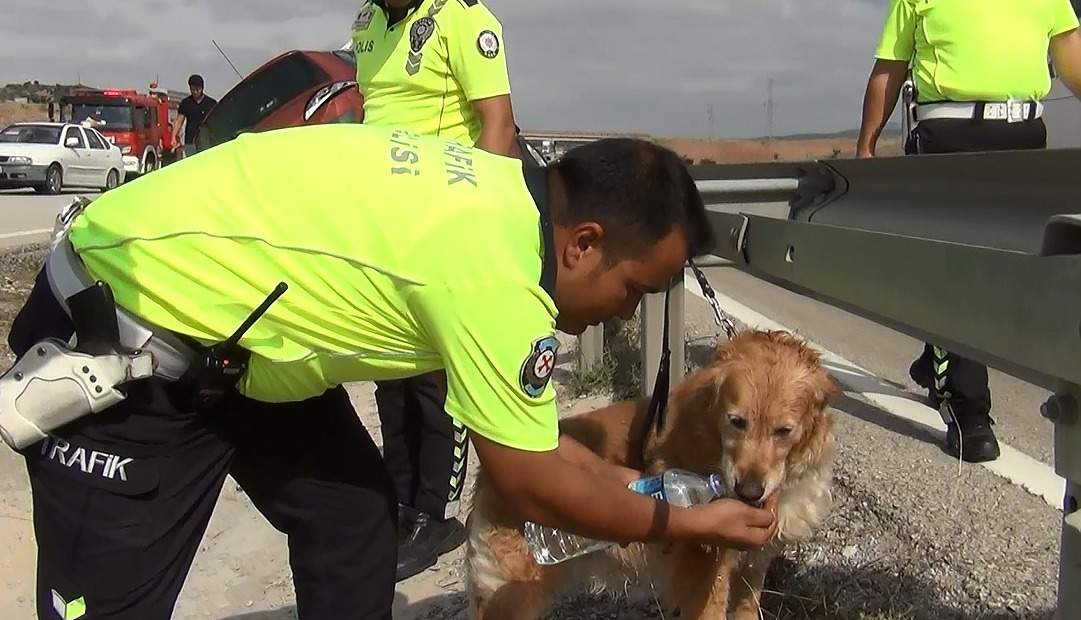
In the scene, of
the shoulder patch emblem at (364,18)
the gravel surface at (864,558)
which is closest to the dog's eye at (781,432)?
the gravel surface at (864,558)

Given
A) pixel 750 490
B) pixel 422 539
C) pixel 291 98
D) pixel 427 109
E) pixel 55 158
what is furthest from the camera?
pixel 55 158

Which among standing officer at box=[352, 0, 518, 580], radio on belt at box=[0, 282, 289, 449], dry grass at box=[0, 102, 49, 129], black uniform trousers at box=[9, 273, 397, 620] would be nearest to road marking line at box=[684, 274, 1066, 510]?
standing officer at box=[352, 0, 518, 580]

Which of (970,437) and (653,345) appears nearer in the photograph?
(970,437)

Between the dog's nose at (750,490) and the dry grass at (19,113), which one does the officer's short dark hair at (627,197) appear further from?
the dry grass at (19,113)

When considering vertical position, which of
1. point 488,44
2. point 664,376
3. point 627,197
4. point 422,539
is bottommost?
point 422,539

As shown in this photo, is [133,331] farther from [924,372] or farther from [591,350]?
[591,350]

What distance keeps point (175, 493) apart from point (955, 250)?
1762 mm

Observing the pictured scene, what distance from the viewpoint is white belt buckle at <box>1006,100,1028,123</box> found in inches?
181

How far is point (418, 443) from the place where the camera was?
4.49 meters

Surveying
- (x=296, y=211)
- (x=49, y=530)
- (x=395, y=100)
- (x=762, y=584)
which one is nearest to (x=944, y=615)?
(x=762, y=584)

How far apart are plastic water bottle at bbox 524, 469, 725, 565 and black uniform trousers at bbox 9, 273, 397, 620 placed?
1.74 ft

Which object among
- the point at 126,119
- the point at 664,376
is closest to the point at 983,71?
the point at 664,376

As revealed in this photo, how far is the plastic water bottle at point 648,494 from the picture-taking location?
2.76 metres

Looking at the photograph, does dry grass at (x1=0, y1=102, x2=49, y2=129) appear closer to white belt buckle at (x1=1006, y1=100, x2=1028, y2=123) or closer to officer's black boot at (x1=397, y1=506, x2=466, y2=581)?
officer's black boot at (x1=397, y1=506, x2=466, y2=581)
